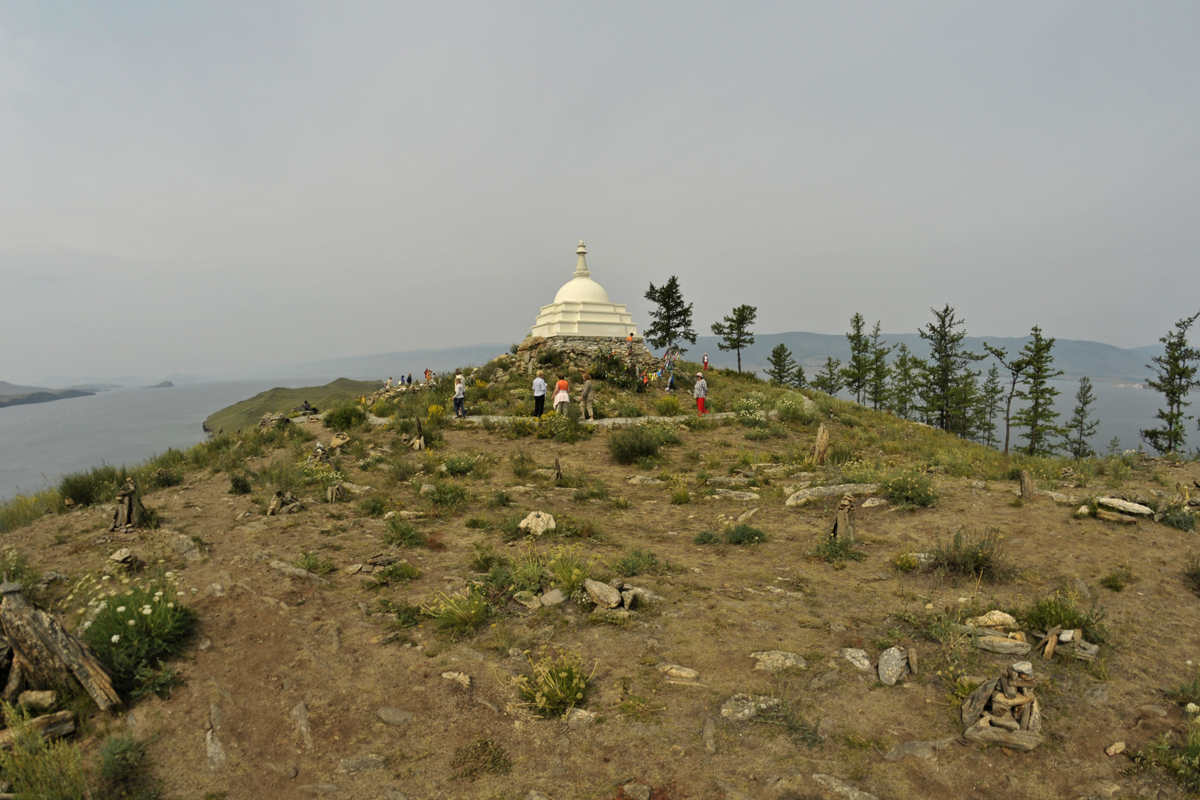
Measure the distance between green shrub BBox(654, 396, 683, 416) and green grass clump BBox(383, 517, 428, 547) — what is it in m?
14.0

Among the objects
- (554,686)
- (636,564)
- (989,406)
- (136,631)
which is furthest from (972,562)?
(989,406)

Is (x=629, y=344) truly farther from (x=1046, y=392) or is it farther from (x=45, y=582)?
(x=1046, y=392)

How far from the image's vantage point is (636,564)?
7.06 meters

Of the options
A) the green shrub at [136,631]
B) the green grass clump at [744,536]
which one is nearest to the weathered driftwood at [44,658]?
the green shrub at [136,631]

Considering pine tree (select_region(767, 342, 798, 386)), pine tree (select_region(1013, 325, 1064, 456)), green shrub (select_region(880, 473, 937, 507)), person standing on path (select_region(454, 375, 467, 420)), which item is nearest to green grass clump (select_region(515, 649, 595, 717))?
green shrub (select_region(880, 473, 937, 507))

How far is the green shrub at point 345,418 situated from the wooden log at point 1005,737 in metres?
18.7

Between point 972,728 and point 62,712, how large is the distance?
22.9 ft

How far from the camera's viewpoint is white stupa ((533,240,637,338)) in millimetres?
28719

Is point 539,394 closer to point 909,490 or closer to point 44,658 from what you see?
point 909,490

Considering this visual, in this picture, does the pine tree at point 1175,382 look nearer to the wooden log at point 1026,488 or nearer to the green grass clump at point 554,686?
the wooden log at point 1026,488

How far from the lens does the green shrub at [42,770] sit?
3252 mm

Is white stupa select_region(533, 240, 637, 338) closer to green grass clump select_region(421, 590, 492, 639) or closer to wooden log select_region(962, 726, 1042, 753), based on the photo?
green grass clump select_region(421, 590, 492, 639)

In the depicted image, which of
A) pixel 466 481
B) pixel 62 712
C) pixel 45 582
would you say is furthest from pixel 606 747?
pixel 466 481

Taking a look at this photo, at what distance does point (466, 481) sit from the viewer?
475 inches
